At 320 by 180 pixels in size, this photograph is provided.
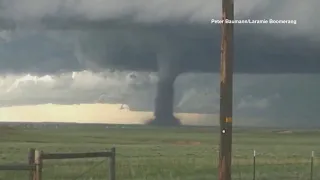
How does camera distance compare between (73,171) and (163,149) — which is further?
(163,149)

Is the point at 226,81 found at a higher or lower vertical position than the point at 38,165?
higher

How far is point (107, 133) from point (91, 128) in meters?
1.47

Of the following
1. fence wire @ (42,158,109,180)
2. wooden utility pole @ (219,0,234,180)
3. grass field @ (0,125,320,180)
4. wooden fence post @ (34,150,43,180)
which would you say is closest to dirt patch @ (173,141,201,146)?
grass field @ (0,125,320,180)

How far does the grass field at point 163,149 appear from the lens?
25906mm

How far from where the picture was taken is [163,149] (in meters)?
40.7

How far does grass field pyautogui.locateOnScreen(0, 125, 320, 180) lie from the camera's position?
25.9 m

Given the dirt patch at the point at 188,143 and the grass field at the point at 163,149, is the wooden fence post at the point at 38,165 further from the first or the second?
the dirt patch at the point at 188,143

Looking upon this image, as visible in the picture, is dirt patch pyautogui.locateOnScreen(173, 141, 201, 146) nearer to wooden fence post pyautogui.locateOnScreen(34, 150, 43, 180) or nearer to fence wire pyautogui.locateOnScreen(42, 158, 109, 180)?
fence wire pyautogui.locateOnScreen(42, 158, 109, 180)

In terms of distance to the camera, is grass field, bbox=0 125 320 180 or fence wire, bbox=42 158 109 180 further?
grass field, bbox=0 125 320 180

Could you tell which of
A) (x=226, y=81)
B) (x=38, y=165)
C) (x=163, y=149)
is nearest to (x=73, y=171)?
(x=226, y=81)

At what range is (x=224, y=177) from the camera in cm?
1588

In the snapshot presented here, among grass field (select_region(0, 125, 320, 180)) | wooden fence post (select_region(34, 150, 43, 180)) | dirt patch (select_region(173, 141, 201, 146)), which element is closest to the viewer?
wooden fence post (select_region(34, 150, 43, 180))

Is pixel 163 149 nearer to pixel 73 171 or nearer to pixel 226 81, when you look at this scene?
pixel 73 171

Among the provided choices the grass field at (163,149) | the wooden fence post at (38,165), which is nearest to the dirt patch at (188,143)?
the grass field at (163,149)
